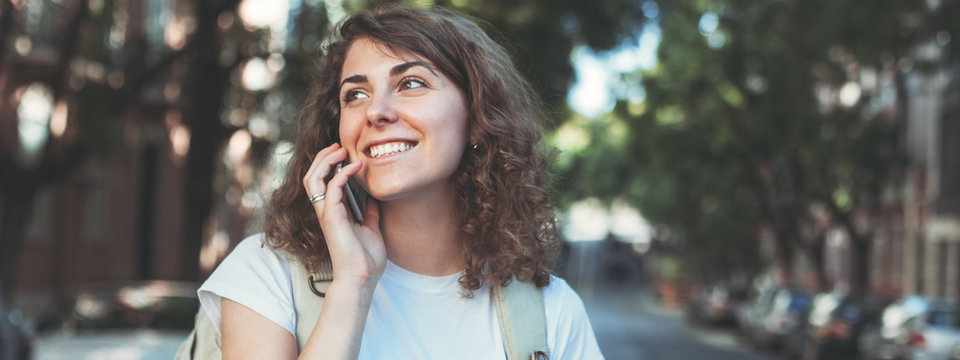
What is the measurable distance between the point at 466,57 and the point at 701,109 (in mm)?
24889

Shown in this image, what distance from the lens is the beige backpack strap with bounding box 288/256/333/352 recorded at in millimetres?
2152

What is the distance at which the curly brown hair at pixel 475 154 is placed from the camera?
2.36 m

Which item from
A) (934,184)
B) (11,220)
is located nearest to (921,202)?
(934,184)

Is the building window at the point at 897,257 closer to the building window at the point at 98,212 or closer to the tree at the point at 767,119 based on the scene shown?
the tree at the point at 767,119

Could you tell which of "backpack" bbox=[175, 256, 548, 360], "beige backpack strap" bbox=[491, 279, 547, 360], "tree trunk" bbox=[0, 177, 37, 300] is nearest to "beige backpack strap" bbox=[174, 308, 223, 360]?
"backpack" bbox=[175, 256, 548, 360]

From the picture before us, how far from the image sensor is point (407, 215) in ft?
7.93

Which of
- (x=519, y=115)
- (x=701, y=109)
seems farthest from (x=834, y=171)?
(x=519, y=115)

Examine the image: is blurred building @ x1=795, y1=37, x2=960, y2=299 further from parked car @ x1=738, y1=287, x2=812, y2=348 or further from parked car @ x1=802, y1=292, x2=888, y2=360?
parked car @ x1=802, y1=292, x2=888, y2=360

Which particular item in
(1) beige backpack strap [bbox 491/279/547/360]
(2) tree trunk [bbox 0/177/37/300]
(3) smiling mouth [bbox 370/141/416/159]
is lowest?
(1) beige backpack strap [bbox 491/279/547/360]

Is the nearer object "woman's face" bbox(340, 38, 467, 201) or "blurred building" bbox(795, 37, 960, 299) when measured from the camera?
"woman's face" bbox(340, 38, 467, 201)

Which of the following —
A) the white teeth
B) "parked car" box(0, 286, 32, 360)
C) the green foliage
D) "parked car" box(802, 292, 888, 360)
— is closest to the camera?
the white teeth

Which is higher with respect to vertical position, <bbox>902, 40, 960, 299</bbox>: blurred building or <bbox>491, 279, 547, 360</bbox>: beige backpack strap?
<bbox>902, 40, 960, 299</bbox>: blurred building

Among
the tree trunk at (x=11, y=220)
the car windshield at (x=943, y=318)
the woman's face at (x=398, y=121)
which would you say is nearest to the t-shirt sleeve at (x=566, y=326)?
the woman's face at (x=398, y=121)

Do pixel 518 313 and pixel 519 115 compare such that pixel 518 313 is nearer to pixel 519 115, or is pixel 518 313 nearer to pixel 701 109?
pixel 519 115
